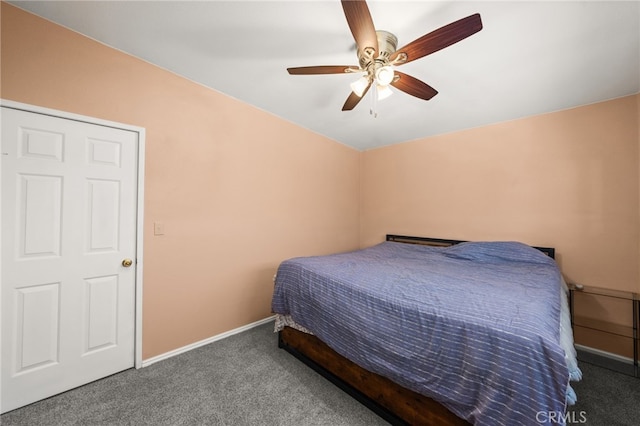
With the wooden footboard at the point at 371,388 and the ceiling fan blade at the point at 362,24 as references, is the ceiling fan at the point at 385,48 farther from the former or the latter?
the wooden footboard at the point at 371,388

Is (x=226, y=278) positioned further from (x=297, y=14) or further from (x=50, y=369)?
(x=297, y=14)

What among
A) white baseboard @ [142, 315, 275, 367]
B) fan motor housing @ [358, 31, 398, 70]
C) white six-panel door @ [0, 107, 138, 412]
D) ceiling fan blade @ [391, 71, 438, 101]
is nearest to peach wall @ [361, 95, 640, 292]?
ceiling fan blade @ [391, 71, 438, 101]

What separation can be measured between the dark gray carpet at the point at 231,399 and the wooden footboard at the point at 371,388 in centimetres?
7

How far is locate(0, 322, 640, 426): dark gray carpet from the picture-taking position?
152 cm

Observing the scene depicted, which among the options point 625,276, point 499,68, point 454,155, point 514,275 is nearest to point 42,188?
point 499,68

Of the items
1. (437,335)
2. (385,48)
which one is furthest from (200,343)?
(385,48)

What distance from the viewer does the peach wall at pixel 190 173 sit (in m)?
1.68

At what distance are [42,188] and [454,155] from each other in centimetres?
417

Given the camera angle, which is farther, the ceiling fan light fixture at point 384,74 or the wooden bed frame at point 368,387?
the ceiling fan light fixture at point 384,74

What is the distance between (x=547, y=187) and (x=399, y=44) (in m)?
2.36

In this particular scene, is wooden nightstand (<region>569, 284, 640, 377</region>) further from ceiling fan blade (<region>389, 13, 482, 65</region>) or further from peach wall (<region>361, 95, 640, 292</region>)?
ceiling fan blade (<region>389, 13, 482, 65</region>)

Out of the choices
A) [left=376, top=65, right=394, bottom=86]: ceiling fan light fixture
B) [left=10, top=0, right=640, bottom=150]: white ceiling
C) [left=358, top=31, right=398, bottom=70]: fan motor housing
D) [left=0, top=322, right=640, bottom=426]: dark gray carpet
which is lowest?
[left=0, top=322, right=640, bottom=426]: dark gray carpet

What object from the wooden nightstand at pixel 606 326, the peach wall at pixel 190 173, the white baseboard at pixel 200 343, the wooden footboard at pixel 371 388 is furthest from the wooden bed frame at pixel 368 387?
the wooden nightstand at pixel 606 326

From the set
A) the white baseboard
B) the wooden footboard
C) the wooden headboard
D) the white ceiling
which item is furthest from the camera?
the wooden headboard
